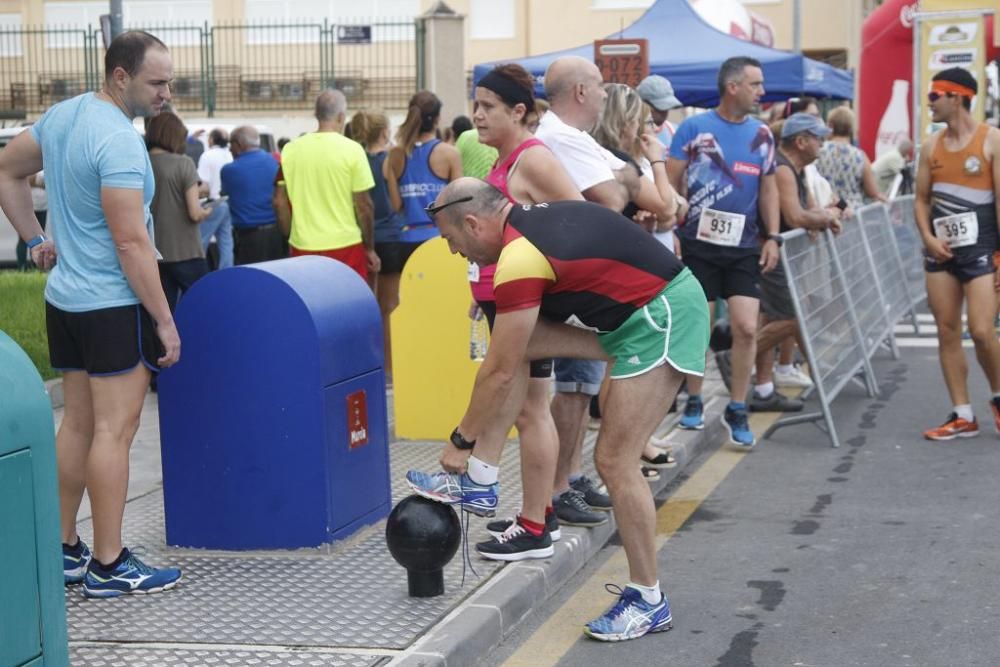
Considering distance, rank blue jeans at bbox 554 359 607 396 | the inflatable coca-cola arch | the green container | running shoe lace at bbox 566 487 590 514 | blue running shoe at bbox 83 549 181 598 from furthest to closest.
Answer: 1. the inflatable coca-cola arch
2. running shoe lace at bbox 566 487 590 514
3. blue jeans at bbox 554 359 607 396
4. blue running shoe at bbox 83 549 181 598
5. the green container

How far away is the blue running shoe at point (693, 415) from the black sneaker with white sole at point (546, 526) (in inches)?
102

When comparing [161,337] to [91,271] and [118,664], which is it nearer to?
[91,271]

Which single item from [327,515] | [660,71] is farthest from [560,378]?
[660,71]

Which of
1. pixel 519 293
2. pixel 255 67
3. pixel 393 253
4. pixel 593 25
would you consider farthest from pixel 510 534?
pixel 593 25

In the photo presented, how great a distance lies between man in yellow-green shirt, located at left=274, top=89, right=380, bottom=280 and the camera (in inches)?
371

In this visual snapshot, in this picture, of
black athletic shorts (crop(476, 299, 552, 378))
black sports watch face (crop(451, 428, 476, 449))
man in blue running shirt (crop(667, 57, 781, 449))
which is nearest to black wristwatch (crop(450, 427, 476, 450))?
black sports watch face (crop(451, 428, 476, 449))

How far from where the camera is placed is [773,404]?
969 cm

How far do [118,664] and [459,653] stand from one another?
1.05 meters

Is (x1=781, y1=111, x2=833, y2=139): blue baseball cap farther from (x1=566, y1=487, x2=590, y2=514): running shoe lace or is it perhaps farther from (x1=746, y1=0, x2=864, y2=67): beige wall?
(x1=746, y1=0, x2=864, y2=67): beige wall

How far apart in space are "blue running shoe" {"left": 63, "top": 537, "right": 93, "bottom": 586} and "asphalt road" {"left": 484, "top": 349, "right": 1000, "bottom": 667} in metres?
1.66

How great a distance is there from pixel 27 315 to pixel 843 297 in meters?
5.65

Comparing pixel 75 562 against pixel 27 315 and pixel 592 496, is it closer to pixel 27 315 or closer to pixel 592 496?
pixel 592 496

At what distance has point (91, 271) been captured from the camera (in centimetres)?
516

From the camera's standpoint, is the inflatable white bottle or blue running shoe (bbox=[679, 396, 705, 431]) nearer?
blue running shoe (bbox=[679, 396, 705, 431])
